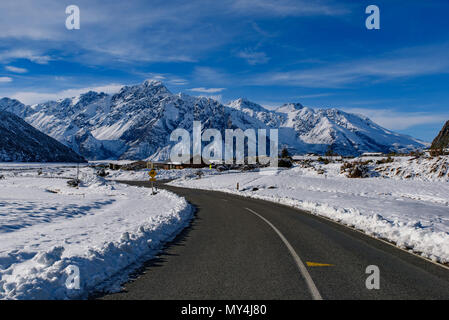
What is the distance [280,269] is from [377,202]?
664 inches

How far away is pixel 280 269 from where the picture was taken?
730cm

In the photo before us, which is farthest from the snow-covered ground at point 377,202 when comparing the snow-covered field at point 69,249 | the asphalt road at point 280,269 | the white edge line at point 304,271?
the snow-covered field at point 69,249

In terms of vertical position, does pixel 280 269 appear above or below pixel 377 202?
above

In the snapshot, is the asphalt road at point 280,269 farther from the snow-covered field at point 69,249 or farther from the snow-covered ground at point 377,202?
the snow-covered ground at point 377,202

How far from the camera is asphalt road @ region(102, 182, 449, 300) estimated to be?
233 inches

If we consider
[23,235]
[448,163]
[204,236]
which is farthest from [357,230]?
[448,163]

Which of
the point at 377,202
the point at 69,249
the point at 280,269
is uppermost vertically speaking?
the point at 280,269

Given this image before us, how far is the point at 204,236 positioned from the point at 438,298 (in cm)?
698

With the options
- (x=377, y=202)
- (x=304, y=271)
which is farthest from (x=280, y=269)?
(x=377, y=202)

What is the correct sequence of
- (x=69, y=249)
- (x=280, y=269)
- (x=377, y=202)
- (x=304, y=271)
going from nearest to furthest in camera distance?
(x=304, y=271) → (x=280, y=269) → (x=69, y=249) → (x=377, y=202)

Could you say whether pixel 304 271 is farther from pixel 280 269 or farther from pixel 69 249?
pixel 69 249

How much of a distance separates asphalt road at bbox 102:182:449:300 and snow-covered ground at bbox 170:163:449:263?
105 cm

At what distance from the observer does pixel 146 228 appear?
11445 mm
